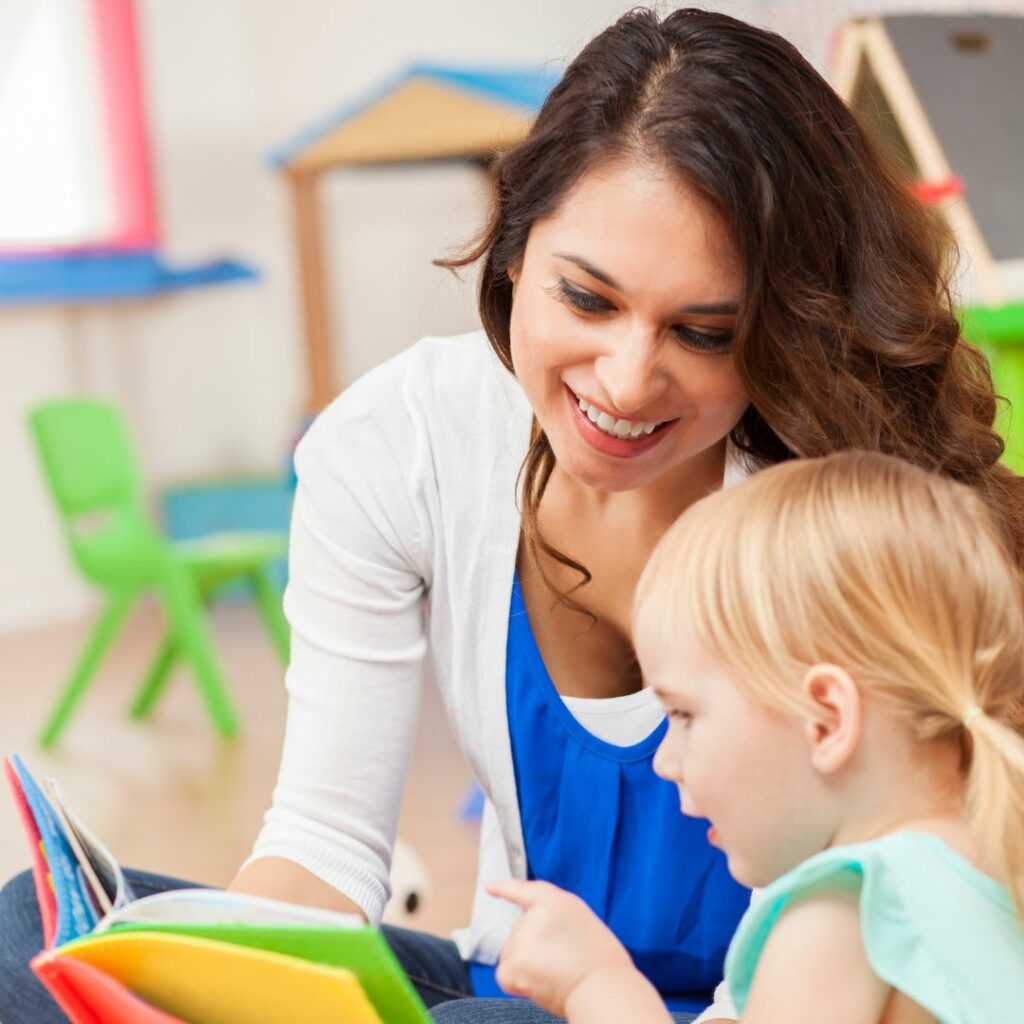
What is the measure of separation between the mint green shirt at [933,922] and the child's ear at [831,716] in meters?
0.05

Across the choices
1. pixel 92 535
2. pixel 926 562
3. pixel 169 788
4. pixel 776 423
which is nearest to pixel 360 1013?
pixel 926 562

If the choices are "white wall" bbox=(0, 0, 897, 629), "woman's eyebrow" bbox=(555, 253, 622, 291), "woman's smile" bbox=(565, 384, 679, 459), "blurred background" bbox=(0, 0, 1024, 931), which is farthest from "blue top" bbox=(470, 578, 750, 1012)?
"white wall" bbox=(0, 0, 897, 629)

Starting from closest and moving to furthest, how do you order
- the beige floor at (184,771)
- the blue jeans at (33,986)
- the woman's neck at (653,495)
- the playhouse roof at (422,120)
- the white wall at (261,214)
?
the blue jeans at (33,986) < the woman's neck at (653,495) < the beige floor at (184,771) < the playhouse roof at (422,120) < the white wall at (261,214)

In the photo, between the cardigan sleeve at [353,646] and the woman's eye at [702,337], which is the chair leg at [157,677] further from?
the woman's eye at [702,337]

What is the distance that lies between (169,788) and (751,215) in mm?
2035

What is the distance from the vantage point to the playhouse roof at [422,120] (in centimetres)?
345

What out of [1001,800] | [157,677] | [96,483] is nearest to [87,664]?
[157,677]

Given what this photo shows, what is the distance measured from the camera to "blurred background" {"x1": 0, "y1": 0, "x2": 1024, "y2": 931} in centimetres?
353

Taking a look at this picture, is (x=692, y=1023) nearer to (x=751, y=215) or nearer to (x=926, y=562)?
(x=926, y=562)

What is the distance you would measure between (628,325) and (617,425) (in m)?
0.07

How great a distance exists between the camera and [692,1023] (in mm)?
1011

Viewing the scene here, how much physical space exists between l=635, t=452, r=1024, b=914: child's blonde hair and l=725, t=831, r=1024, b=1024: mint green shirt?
20 mm

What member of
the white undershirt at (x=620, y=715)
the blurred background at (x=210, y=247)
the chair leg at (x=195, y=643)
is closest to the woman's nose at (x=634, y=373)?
the white undershirt at (x=620, y=715)

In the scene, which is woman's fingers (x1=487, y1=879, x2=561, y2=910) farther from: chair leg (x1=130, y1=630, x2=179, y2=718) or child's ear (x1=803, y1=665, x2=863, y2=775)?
chair leg (x1=130, y1=630, x2=179, y2=718)
